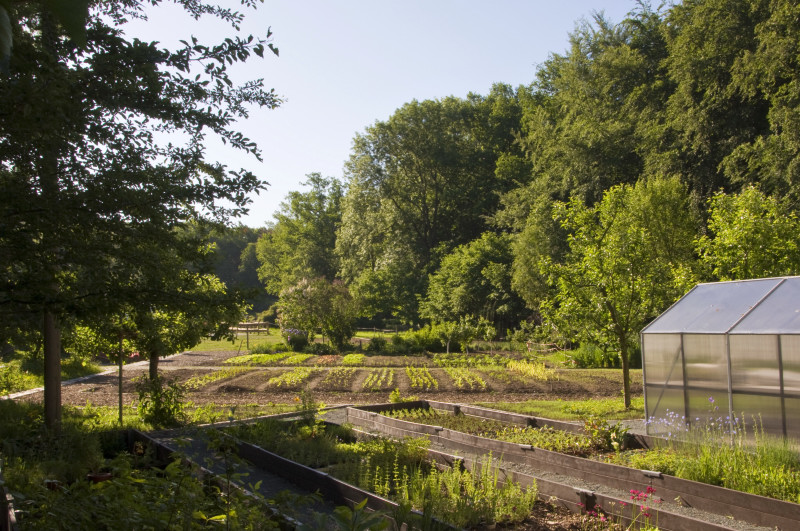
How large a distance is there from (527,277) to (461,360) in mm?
9734

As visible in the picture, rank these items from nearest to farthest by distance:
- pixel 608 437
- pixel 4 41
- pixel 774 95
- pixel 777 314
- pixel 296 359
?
pixel 4 41 < pixel 777 314 < pixel 608 437 < pixel 774 95 < pixel 296 359

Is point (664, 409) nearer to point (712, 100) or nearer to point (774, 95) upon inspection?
point (774, 95)

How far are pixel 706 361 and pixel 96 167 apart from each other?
28.6 feet

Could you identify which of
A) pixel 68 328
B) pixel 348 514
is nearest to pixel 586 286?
pixel 68 328

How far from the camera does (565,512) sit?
6195mm

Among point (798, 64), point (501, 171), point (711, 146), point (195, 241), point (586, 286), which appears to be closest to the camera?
point (195, 241)

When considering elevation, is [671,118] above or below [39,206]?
above

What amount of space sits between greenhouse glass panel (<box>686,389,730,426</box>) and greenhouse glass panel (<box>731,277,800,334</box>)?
102cm

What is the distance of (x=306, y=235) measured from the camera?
59.2 metres

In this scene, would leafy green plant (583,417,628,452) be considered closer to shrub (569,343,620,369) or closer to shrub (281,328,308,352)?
shrub (569,343,620,369)

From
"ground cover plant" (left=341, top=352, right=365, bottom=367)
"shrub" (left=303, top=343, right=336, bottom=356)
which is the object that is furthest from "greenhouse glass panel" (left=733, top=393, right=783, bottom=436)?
"shrub" (left=303, top=343, right=336, bottom=356)

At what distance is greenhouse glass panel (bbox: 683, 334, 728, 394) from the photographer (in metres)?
8.75

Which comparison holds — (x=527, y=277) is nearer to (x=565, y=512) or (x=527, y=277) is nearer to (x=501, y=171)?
(x=501, y=171)

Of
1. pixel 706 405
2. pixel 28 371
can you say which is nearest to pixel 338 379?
pixel 28 371
